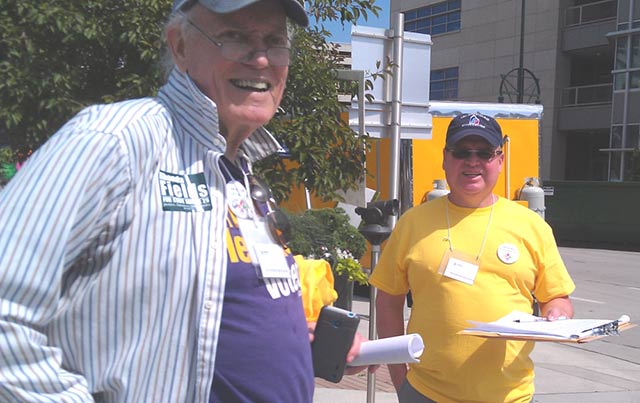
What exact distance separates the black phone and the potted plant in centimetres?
420

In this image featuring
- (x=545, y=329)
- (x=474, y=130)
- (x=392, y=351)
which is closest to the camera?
(x=392, y=351)

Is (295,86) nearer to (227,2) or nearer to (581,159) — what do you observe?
(227,2)

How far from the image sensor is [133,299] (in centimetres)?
117

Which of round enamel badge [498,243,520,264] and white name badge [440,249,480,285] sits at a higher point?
round enamel badge [498,243,520,264]

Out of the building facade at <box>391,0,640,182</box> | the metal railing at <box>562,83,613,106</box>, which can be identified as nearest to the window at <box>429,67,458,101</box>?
the building facade at <box>391,0,640,182</box>

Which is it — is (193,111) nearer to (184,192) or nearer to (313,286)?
(184,192)

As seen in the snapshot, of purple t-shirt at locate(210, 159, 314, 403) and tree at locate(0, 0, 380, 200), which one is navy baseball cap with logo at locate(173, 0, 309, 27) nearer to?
purple t-shirt at locate(210, 159, 314, 403)

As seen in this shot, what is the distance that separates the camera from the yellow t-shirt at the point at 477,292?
103 inches

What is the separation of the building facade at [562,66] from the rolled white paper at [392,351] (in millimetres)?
25812

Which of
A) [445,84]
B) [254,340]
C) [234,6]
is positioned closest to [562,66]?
[445,84]

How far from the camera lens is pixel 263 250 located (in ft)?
4.81

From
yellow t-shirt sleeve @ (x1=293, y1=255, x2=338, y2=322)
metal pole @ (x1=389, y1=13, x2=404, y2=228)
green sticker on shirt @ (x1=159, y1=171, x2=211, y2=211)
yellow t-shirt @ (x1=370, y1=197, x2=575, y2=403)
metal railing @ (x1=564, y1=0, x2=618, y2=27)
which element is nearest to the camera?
green sticker on shirt @ (x1=159, y1=171, x2=211, y2=211)

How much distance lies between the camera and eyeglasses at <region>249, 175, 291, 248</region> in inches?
62.2

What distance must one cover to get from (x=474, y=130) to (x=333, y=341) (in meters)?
1.36
